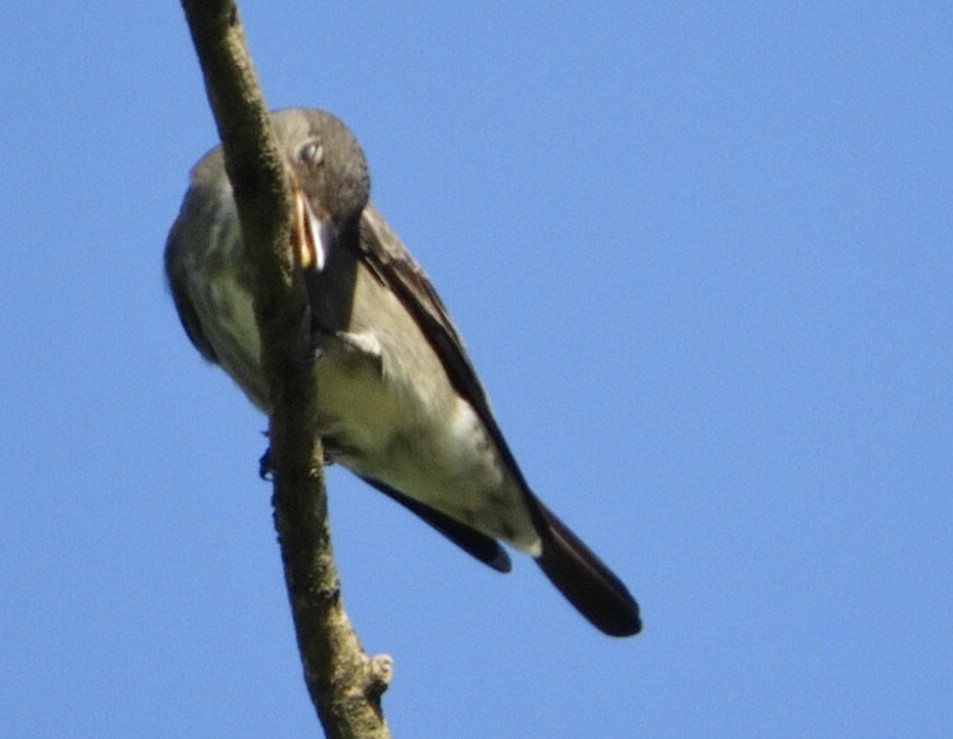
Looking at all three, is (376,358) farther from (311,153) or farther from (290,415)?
(290,415)

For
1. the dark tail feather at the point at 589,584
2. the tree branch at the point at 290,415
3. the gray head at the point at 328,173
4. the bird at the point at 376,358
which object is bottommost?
the tree branch at the point at 290,415

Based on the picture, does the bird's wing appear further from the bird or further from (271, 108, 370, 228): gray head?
(271, 108, 370, 228): gray head

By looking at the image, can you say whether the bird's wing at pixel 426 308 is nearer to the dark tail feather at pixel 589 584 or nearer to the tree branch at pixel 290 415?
the dark tail feather at pixel 589 584

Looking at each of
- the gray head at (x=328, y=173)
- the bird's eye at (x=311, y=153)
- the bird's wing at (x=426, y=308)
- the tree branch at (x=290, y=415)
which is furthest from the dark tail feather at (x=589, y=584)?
the tree branch at (x=290, y=415)

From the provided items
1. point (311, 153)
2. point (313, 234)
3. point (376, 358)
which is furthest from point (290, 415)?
point (311, 153)

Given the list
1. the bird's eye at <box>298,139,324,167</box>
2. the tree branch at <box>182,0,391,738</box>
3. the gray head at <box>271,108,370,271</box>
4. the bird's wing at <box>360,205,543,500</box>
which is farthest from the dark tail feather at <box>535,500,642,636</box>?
the tree branch at <box>182,0,391,738</box>

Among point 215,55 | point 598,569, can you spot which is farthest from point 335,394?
point 215,55
